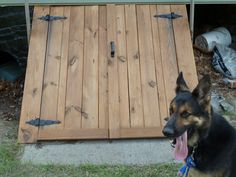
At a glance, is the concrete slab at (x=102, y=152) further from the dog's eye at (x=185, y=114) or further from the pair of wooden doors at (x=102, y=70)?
the dog's eye at (x=185, y=114)

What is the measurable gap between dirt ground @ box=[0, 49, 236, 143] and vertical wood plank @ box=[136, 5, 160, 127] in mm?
1105

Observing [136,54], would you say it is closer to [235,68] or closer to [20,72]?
[235,68]

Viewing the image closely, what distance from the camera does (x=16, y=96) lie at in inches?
329

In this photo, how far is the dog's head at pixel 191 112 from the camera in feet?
15.2

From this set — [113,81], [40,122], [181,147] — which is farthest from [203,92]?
[40,122]

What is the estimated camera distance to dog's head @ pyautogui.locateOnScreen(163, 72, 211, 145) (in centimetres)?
464

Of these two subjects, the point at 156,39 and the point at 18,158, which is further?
the point at 156,39

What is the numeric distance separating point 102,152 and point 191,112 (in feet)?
6.38

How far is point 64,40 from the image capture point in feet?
24.2

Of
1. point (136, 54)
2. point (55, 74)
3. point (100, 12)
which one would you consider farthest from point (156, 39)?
point (55, 74)

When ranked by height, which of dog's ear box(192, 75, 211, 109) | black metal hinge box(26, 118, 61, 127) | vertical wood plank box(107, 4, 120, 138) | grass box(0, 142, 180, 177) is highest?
vertical wood plank box(107, 4, 120, 138)

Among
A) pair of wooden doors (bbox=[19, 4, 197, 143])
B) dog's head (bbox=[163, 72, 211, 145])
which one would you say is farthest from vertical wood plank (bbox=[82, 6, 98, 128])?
dog's head (bbox=[163, 72, 211, 145])

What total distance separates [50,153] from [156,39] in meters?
2.21

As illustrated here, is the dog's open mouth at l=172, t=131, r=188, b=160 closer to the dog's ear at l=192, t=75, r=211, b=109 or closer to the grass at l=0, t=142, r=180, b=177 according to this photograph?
the dog's ear at l=192, t=75, r=211, b=109
